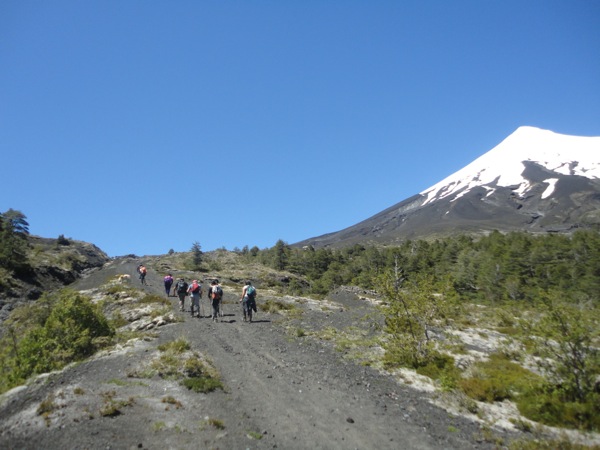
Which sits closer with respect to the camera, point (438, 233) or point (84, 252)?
point (84, 252)

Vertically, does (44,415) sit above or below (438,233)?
below

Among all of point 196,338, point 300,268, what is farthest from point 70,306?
point 300,268

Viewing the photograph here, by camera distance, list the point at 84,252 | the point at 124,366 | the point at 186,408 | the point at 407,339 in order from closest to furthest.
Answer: the point at 186,408, the point at 124,366, the point at 407,339, the point at 84,252

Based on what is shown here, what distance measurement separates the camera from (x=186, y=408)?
8.41m

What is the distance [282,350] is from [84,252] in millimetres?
101716

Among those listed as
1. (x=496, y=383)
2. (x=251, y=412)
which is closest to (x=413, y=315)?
(x=496, y=383)

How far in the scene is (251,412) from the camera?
338 inches

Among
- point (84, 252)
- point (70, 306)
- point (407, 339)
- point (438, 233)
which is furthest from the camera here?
point (438, 233)

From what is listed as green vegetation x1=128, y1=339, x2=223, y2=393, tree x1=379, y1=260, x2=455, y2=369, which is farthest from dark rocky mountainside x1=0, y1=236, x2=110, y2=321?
tree x1=379, y1=260, x2=455, y2=369

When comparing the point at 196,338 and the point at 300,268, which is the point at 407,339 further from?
the point at 300,268

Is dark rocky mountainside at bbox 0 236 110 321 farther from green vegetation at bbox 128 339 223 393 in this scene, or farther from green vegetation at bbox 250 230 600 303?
green vegetation at bbox 250 230 600 303

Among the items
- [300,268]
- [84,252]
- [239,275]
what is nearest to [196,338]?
[239,275]

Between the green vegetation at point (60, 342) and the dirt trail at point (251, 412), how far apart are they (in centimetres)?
201

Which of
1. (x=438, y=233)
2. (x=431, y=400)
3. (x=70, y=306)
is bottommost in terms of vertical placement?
(x=431, y=400)
